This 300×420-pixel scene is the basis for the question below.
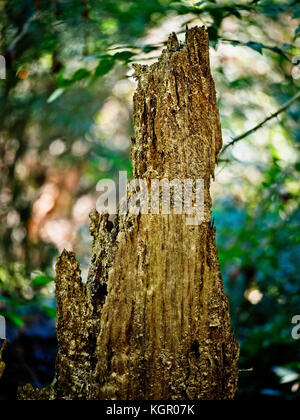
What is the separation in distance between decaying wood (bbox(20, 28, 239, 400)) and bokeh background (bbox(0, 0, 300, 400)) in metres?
0.36

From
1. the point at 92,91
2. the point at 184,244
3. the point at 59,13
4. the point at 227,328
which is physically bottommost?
the point at 227,328

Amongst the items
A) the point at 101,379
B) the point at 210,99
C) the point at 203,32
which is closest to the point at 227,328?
the point at 101,379

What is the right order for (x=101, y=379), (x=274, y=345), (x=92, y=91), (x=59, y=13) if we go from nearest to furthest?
(x=101, y=379)
(x=59, y=13)
(x=274, y=345)
(x=92, y=91)

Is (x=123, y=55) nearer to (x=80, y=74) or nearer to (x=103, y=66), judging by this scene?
(x=103, y=66)

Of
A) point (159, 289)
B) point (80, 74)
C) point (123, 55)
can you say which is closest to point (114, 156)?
point (80, 74)

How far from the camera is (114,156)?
14.1ft

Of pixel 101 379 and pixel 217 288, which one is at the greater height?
pixel 217 288

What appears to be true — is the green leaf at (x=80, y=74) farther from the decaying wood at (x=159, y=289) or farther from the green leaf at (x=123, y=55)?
the decaying wood at (x=159, y=289)

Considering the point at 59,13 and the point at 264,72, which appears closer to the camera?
the point at 59,13

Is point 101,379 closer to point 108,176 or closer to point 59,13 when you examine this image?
point 59,13

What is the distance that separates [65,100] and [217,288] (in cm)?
309

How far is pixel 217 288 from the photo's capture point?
1190 millimetres

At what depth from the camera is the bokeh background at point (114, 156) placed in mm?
2350

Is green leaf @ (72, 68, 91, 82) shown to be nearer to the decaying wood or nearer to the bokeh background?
the bokeh background
